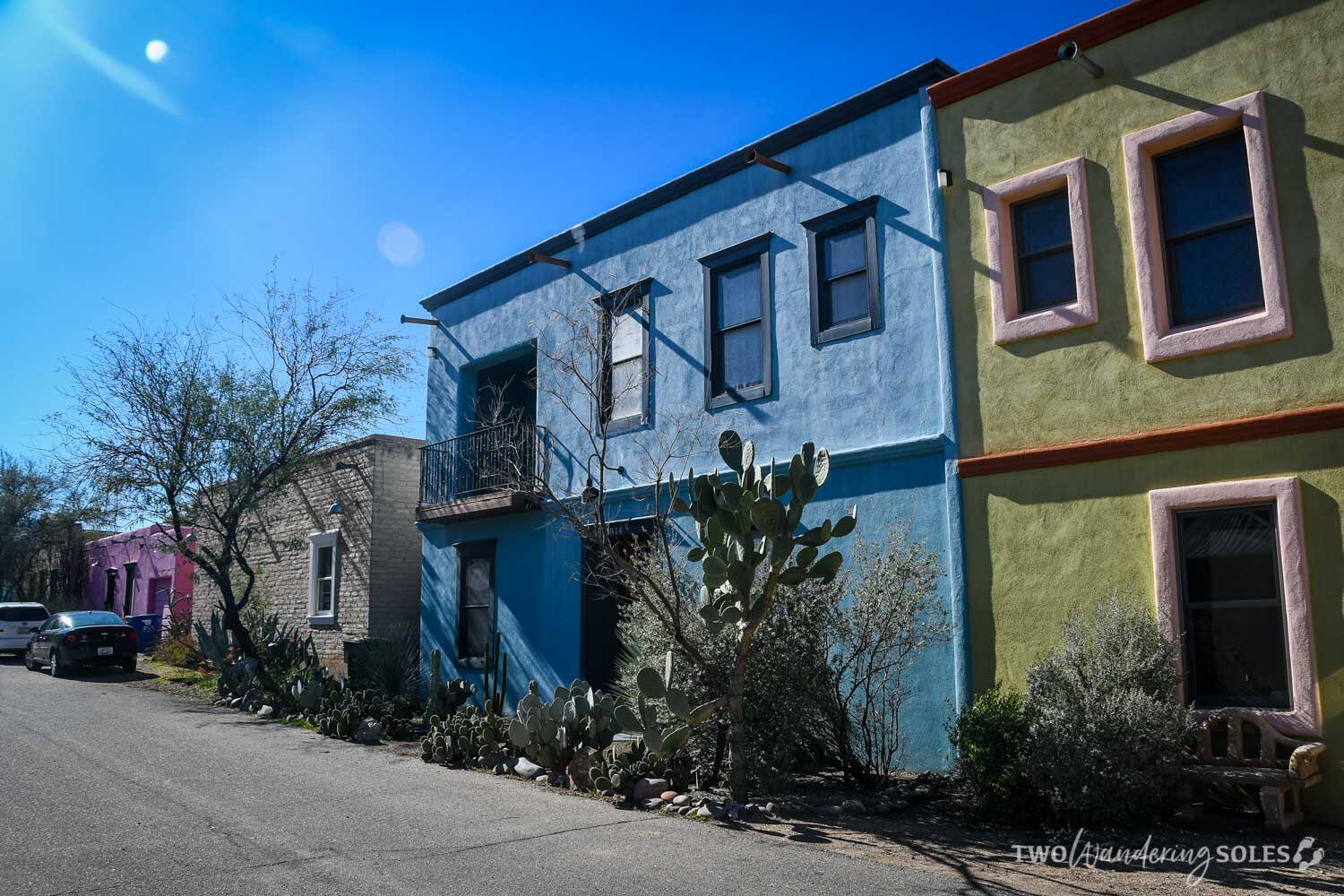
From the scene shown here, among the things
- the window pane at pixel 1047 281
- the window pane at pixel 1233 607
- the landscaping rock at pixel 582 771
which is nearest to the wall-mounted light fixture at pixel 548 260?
the window pane at pixel 1047 281

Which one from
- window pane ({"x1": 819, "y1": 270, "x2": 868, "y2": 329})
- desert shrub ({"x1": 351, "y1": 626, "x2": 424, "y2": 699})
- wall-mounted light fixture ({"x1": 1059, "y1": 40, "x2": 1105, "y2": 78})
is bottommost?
desert shrub ({"x1": 351, "y1": 626, "x2": 424, "y2": 699})

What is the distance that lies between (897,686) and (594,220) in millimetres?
8380

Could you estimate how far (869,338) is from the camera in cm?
1113

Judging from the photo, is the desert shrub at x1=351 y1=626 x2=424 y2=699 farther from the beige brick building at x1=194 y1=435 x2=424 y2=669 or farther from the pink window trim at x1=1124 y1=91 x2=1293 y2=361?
the pink window trim at x1=1124 y1=91 x2=1293 y2=361

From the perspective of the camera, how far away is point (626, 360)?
14.2 m

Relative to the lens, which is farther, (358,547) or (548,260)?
(358,547)

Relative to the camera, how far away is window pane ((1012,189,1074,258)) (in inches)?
387

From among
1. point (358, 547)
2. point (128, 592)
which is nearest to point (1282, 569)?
point (358, 547)

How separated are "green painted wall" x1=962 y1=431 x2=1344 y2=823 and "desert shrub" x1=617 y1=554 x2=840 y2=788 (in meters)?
1.60

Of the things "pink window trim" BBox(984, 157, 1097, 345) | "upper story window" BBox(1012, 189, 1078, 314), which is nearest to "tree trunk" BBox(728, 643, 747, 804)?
"pink window trim" BBox(984, 157, 1097, 345)

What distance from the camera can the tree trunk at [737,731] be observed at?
27.5 feet

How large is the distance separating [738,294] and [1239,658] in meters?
7.01

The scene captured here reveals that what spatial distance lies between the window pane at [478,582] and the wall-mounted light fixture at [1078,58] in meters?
10.8

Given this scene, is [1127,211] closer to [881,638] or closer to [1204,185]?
[1204,185]
